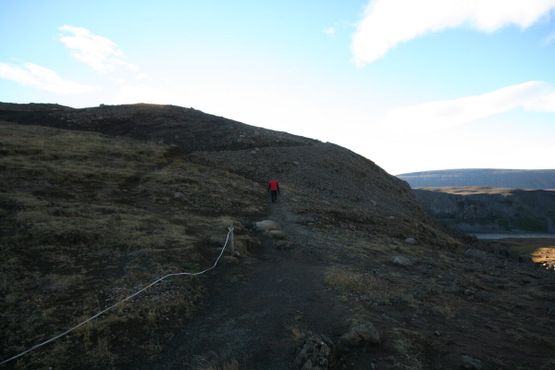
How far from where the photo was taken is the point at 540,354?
10.2 m

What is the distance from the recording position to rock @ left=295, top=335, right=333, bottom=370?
8.30 meters

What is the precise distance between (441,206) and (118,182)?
13975 centimetres

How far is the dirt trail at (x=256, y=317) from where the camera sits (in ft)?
29.5

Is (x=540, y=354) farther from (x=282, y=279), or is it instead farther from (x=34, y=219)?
(x=34, y=219)

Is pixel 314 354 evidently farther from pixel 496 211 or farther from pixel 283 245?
pixel 496 211

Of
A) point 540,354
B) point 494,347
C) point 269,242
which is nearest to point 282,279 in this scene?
point 269,242

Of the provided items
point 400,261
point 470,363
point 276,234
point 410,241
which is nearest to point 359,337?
point 470,363

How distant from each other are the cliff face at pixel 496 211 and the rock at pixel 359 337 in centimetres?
13768

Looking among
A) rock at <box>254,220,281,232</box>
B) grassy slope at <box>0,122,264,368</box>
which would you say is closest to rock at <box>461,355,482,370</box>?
grassy slope at <box>0,122,264,368</box>

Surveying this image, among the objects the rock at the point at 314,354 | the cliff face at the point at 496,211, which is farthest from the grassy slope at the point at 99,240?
the cliff face at the point at 496,211

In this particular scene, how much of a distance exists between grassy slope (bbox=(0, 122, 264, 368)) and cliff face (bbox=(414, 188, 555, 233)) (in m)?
127

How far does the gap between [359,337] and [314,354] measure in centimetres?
139

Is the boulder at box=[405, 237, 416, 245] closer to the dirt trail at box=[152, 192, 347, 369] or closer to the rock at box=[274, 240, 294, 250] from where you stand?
the rock at box=[274, 240, 294, 250]

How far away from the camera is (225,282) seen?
13.7 metres
